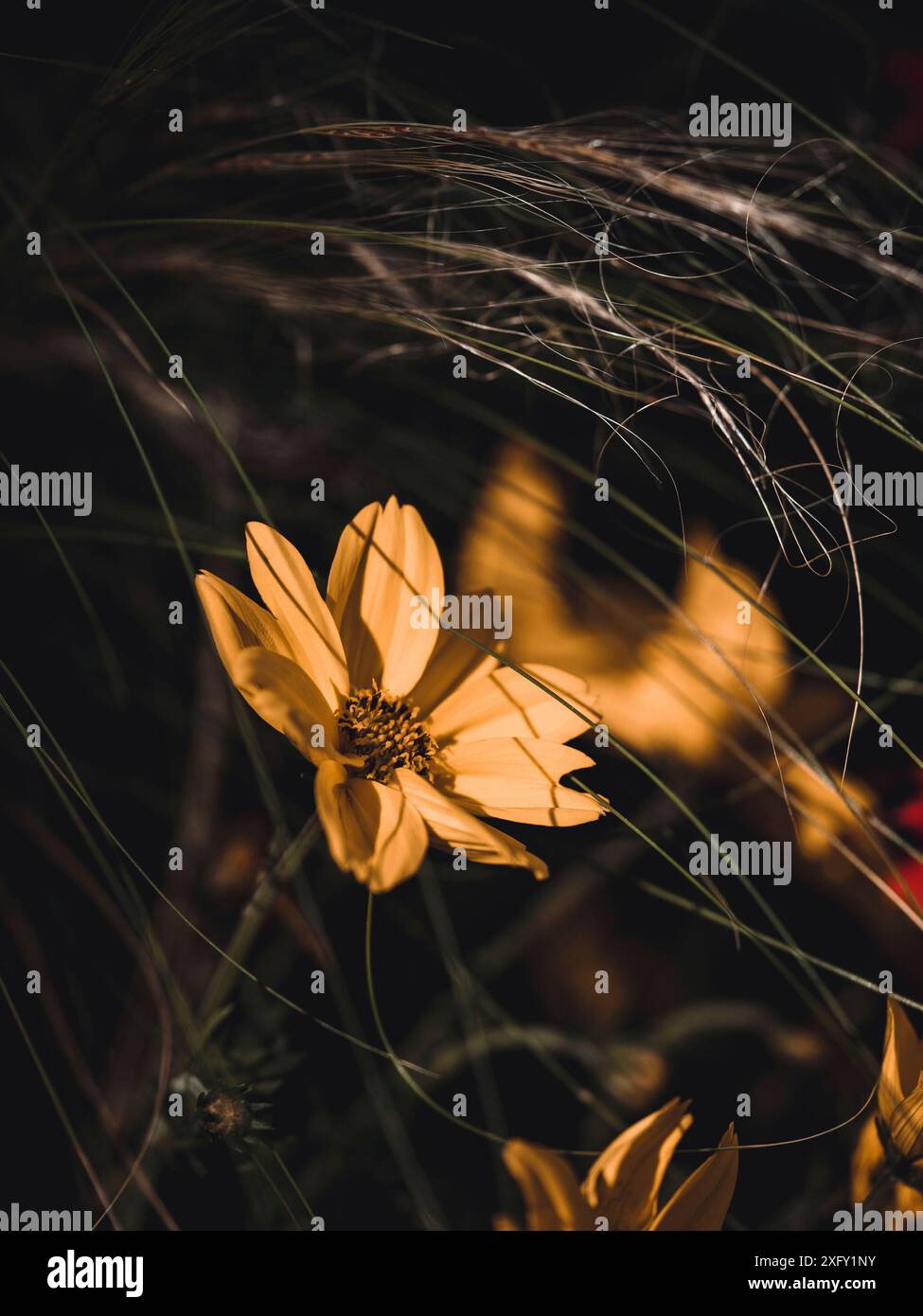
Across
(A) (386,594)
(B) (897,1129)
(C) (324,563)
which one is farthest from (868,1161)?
(C) (324,563)

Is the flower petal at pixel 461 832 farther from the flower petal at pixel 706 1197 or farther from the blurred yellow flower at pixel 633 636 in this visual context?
the blurred yellow flower at pixel 633 636

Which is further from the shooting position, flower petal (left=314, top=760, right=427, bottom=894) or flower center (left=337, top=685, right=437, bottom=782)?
flower center (left=337, top=685, right=437, bottom=782)

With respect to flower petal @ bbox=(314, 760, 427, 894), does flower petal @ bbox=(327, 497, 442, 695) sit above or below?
above

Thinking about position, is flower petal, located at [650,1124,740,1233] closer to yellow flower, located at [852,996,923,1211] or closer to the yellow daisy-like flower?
yellow flower, located at [852,996,923,1211]

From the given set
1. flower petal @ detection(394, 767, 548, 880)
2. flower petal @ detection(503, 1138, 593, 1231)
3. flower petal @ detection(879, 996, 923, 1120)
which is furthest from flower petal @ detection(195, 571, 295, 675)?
flower petal @ detection(879, 996, 923, 1120)

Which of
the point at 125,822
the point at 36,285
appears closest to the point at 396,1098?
the point at 125,822

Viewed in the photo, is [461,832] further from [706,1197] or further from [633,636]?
[633,636]

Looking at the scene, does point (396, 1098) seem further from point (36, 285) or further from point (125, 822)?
point (36, 285)
